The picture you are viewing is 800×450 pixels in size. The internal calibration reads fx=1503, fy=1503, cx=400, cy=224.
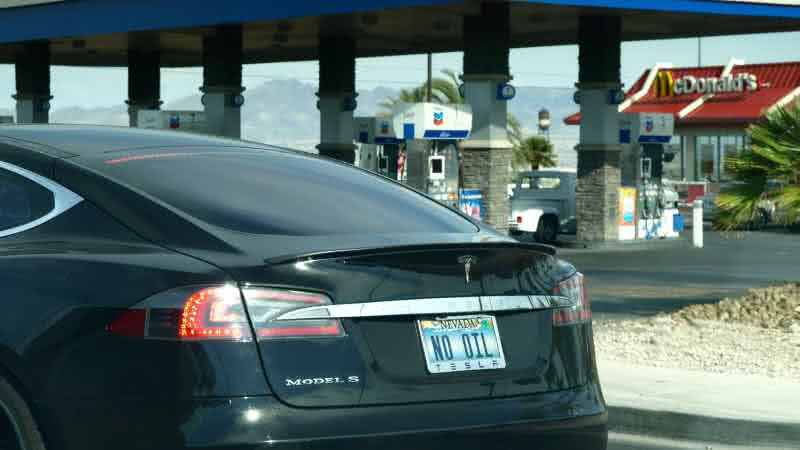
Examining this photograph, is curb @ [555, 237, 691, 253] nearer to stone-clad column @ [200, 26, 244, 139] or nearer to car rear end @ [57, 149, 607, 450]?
stone-clad column @ [200, 26, 244, 139]

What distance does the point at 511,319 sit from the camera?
524cm

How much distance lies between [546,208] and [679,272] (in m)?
12.2

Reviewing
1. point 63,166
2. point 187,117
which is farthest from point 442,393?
point 187,117

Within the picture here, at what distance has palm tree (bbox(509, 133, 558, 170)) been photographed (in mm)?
76750

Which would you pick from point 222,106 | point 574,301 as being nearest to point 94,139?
point 574,301

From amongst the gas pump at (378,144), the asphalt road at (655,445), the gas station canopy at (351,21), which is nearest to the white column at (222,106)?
the gas station canopy at (351,21)

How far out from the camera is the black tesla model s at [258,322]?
4730 millimetres

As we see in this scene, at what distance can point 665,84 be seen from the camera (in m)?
66.4

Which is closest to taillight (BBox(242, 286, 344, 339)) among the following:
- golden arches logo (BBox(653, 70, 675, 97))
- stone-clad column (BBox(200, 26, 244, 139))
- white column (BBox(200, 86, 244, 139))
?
stone-clad column (BBox(200, 26, 244, 139))

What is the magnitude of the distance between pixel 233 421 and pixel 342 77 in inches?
1463

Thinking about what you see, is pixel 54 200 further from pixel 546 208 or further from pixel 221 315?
pixel 546 208

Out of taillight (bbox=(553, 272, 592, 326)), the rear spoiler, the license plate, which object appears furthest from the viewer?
taillight (bbox=(553, 272, 592, 326))

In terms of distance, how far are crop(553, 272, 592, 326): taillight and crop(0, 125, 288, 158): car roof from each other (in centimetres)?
151

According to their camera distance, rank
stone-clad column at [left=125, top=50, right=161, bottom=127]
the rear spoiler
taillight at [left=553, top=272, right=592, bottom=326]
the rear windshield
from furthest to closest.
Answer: stone-clad column at [left=125, top=50, right=161, bottom=127], taillight at [left=553, top=272, right=592, bottom=326], the rear windshield, the rear spoiler
